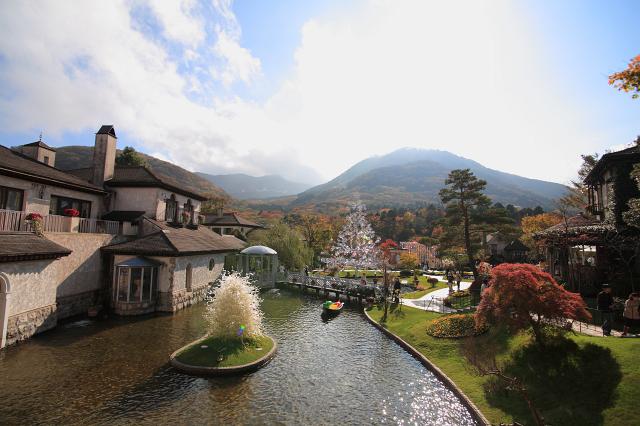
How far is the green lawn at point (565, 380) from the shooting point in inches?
381

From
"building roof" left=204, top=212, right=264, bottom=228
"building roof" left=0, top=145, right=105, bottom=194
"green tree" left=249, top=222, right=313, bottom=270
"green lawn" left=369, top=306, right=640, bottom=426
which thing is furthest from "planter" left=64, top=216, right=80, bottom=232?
"building roof" left=204, top=212, right=264, bottom=228

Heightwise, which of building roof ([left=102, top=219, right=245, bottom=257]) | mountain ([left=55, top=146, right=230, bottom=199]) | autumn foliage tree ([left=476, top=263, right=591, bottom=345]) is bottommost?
autumn foliage tree ([left=476, top=263, right=591, bottom=345])

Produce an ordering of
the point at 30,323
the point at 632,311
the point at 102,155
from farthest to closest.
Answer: the point at 102,155 < the point at 30,323 < the point at 632,311

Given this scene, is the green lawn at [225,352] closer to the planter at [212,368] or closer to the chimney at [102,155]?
the planter at [212,368]

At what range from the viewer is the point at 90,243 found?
2283 cm

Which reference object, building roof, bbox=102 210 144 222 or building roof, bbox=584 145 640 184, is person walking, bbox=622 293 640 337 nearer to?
building roof, bbox=584 145 640 184

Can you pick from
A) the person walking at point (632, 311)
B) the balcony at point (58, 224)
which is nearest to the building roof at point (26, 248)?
the balcony at point (58, 224)

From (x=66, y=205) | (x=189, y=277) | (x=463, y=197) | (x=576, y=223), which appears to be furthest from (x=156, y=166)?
(x=576, y=223)

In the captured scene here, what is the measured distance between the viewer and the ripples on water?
35.5 ft

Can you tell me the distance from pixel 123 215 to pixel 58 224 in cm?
682

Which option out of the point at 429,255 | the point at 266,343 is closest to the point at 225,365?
the point at 266,343

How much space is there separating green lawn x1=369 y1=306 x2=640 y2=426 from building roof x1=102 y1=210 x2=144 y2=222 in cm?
2535

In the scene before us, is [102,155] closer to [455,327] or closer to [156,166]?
[455,327]

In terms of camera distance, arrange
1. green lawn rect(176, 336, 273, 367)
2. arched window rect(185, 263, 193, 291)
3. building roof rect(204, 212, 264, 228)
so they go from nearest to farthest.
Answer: green lawn rect(176, 336, 273, 367)
arched window rect(185, 263, 193, 291)
building roof rect(204, 212, 264, 228)
